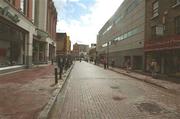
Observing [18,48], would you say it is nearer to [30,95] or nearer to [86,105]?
[30,95]

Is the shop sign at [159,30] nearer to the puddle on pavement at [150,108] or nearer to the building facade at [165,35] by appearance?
the building facade at [165,35]

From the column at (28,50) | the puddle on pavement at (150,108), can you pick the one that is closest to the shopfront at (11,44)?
the column at (28,50)

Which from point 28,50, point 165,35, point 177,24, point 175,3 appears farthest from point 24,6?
point 177,24

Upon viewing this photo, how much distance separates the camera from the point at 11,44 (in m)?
24.8

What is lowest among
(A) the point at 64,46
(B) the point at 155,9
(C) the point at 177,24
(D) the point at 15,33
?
(A) the point at 64,46

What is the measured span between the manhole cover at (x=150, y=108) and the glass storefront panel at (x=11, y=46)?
589 inches

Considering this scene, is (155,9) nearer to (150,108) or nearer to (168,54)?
(168,54)

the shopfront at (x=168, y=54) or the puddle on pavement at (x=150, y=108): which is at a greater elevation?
the shopfront at (x=168, y=54)

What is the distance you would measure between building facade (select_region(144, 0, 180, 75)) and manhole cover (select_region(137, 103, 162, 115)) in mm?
12025

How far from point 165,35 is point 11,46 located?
14.6 m

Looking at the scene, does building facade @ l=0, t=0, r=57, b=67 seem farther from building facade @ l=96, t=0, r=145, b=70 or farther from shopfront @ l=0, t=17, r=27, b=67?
building facade @ l=96, t=0, r=145, b=70

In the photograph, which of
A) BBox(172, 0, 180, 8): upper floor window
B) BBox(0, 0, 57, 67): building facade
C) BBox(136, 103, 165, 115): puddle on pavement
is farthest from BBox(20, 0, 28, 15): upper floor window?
BBox(136, 103, 165, 115): puddle on pavement

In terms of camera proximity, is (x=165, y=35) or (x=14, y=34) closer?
(x=165, y=35)

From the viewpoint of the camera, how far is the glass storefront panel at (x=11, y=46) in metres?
22.2
